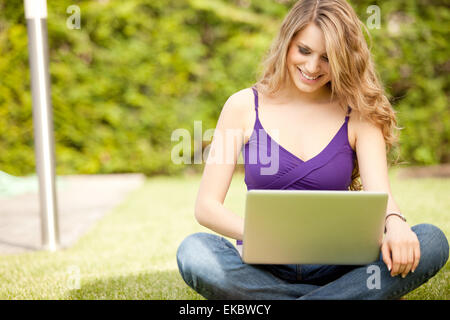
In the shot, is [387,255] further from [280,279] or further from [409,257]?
[280,279]

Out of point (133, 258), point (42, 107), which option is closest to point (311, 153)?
point (133, 258)

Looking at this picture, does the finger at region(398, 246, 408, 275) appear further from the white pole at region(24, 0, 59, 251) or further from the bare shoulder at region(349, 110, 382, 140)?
the white pole at region(24, 0, 59, 251)

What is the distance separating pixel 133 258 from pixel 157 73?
14.9 ft

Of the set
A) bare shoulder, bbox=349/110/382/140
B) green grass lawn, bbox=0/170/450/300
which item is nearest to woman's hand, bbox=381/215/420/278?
bare shoulder, bbox=349/110/382/140

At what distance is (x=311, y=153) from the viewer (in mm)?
1982

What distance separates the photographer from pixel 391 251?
1.59 m

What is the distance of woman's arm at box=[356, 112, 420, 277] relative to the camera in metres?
1.57

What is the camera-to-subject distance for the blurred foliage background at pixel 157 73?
268 inches

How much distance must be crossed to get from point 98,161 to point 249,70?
2552 mm

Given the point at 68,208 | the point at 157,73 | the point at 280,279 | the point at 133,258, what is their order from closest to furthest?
1. the point at 280,279
2. the point at 133,258
3. the point at 68,208
4. the point at 157,73

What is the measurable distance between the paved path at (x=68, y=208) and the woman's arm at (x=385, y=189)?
231 centimetres

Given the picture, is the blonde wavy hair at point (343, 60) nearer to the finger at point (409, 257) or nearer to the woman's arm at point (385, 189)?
the woman's arm at point (385, 189)
